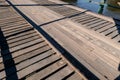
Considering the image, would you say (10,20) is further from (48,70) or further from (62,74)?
(62,74)

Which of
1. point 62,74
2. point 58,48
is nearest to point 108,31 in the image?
point 58,48

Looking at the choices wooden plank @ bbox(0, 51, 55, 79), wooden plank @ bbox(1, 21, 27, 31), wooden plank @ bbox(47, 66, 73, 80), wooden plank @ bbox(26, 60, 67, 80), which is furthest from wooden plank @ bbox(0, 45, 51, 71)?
wooden plank @ bbox(1, 21, 27, 31)

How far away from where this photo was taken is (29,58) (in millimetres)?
4227

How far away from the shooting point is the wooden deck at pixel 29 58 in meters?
3.62

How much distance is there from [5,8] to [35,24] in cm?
330

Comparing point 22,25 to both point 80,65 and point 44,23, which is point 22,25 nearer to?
point 44,23

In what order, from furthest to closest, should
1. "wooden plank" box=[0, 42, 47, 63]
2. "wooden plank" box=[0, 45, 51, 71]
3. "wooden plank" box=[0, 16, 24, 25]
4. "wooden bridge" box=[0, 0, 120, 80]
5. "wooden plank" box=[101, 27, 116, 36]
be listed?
1. "wooden plank" box=[0, 16, 24, 25]
2. "wooden plank" box=[101, 27, 116, 36]
3. "wooden plank" box=[0, 42, 47, 63]
4. "wooden plank" box=[0, 45, 51, 71]
5. "wooden bridge" box=[0, 0, 120, 80]

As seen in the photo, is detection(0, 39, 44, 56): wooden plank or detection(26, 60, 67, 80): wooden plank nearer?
detection(26, 60, 67, 80): wooden plank

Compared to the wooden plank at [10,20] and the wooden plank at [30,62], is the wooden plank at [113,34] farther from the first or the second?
the wooden plank at [10,20]

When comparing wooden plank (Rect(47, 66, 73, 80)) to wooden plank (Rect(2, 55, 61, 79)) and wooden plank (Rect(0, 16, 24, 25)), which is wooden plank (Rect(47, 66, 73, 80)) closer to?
wooden plank (Rect(2, 55, 61, 79))

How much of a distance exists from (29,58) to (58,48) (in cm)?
100

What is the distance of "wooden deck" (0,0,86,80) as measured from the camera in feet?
11.9

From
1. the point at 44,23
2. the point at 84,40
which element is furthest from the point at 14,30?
the point at 84,40

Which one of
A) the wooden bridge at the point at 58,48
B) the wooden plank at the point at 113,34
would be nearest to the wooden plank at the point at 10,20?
the wooden bridge at the point at 58,48
